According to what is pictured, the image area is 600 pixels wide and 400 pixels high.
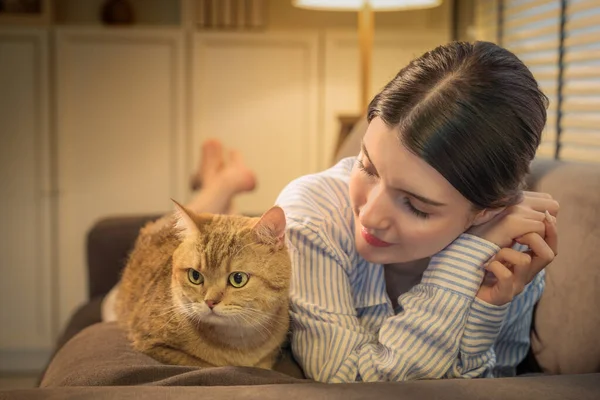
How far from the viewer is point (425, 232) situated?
115cm

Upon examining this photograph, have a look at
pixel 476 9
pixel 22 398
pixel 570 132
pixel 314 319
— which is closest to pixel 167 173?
pixel 476 9

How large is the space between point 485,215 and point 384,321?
234 millimetres

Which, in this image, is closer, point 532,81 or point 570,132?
point 532,81

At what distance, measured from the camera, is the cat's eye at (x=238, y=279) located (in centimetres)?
117

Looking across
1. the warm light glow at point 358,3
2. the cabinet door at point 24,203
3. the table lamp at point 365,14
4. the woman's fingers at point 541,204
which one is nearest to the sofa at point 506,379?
the woman's fingers at point 541,204

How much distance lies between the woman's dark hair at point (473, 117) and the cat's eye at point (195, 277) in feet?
1.15

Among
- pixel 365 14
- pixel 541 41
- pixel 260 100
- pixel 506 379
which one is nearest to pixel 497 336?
pixel 506 379

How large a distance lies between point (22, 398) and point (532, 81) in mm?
808

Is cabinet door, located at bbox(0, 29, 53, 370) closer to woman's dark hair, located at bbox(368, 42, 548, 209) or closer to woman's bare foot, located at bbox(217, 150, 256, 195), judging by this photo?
woman's bare foot, located at bbox(217, 150, 256, 195)

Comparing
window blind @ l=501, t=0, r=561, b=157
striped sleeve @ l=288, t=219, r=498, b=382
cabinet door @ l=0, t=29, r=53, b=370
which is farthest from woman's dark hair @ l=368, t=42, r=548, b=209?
cabinet door @ l=0, t=29, r=53, b=370

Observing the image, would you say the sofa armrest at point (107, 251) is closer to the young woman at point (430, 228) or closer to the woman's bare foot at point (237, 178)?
the woman's bare foot at point (237, 178)

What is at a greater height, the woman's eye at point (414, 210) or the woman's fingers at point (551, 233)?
the woman's eye at point (414, 210)

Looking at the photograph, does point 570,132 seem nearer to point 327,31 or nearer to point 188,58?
point 327,31

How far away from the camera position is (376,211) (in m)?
1.14
